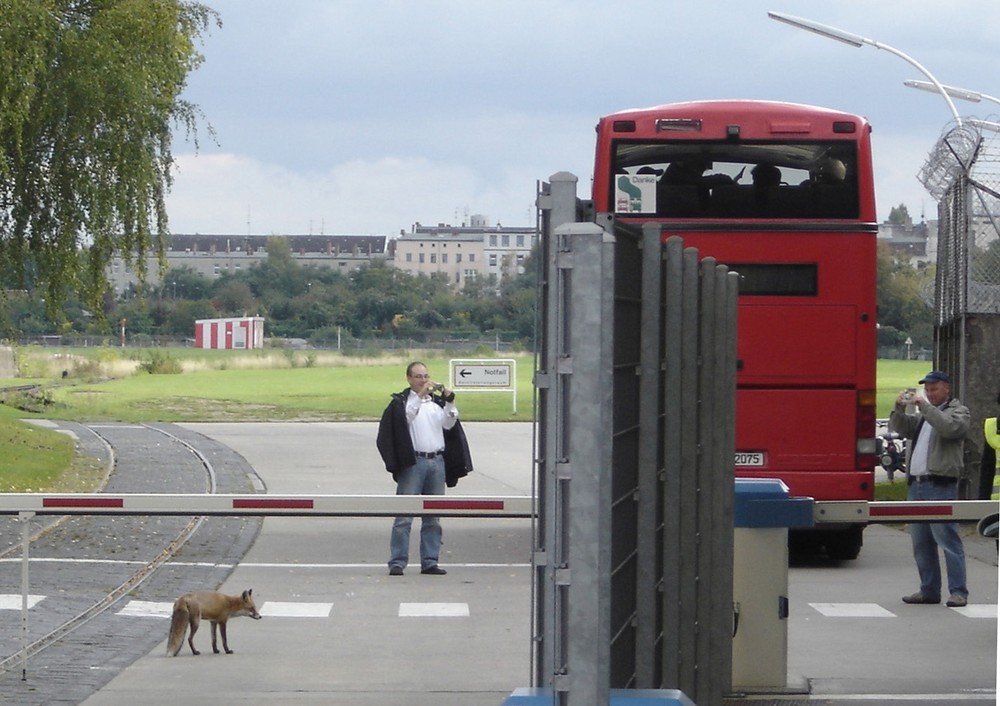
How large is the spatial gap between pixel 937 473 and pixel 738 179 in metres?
3.11

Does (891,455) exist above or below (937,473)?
below

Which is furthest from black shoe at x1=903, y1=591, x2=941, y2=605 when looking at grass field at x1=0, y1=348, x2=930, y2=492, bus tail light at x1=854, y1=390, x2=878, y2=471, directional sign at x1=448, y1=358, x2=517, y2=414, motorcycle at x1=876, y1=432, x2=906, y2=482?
grass field at x1=0, y1=348, x2=930, y2=492

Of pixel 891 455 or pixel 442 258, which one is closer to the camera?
pixel 891 455

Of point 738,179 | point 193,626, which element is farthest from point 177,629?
point 738,179

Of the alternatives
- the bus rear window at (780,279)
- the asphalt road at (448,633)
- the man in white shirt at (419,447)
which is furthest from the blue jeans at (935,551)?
the man in white shirt at (419,447)

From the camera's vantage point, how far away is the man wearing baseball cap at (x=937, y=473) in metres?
12.0

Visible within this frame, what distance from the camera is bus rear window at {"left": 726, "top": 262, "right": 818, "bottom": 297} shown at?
13.9 metres

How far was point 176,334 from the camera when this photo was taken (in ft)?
182

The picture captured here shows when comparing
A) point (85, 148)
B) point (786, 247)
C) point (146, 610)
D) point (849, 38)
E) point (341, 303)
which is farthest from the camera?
point (341, 303)

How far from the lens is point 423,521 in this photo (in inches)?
539

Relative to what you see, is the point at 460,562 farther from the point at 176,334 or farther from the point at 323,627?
the point at 176,334

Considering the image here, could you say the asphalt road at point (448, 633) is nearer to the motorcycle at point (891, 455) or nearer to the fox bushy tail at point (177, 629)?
the fox bushy tail at point (177, 629)

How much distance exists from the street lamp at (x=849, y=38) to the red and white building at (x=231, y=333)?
108 ft

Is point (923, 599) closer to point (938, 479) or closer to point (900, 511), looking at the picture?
point (938, 479)
